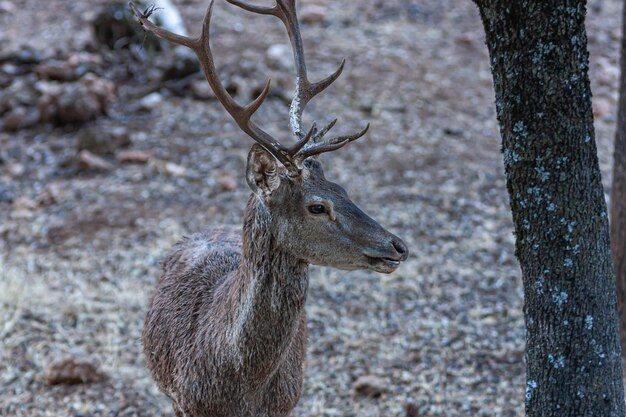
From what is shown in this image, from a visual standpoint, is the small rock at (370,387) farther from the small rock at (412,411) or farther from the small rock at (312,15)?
the small rock at (312,15)

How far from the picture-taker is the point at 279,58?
390 inches

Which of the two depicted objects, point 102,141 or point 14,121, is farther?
point 14,121

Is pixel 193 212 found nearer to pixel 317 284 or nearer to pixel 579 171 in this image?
pixel 317 284

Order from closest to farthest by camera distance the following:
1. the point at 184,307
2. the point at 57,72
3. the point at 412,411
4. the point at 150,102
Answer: the point at 184,307
the point at 412,411
the point at 150,102
the point at 57,72

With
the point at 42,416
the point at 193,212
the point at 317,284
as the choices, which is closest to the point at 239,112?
the point at 42,416

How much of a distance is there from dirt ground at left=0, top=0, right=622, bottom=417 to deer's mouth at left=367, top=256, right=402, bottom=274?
1850 mm

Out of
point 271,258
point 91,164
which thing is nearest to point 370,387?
point 271,258

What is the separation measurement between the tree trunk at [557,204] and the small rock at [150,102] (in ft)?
21.9

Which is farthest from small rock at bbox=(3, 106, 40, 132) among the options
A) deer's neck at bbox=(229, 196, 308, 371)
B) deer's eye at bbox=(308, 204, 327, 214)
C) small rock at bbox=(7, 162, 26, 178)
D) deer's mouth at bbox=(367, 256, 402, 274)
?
deer's mouth at bbox=(367, 256, 402, 274)

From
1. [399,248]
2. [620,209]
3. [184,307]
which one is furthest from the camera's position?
[620,209]

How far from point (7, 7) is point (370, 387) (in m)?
9.26

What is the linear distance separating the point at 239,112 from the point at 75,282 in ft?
11.8

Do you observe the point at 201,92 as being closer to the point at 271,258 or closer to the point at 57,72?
the point at 57,72

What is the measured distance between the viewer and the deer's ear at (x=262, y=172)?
11.4ft
